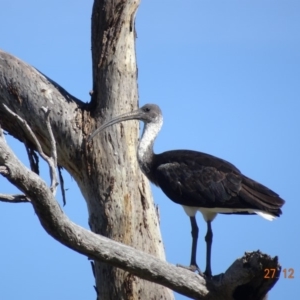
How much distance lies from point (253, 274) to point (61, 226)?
182cm

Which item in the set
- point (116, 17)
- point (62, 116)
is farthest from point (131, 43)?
point (62, 116)

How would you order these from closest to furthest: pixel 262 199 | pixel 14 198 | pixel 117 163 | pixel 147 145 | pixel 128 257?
pixel 14 198, pixel 128 257, pixel 262 199, pixel 147 145, pixel 117 163

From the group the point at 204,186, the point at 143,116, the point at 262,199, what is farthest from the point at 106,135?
the point at 262,199

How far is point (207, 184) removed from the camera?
981cm

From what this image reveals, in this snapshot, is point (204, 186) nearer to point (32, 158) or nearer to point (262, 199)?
point (262, 199)

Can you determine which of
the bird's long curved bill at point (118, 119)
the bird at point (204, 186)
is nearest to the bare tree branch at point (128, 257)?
the bird at point (204, 186)

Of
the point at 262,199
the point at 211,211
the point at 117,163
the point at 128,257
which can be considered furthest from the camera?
the point at 117,163

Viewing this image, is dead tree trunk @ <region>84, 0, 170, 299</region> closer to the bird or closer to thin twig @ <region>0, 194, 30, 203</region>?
the bird

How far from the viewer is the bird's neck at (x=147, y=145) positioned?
10445 millimetres

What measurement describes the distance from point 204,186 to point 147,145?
3.53 feet

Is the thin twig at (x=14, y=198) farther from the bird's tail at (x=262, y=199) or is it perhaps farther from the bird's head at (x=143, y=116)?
the bird's head at (x=143, y=116)

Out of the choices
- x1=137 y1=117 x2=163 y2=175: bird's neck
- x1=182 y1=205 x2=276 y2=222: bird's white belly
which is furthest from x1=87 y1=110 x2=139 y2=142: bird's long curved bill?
x1=182 y1=205 x2=276 y2=222: bird's white belly

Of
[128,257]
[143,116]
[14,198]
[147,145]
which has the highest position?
[143,116]

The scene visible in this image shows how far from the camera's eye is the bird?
9.42 metres
